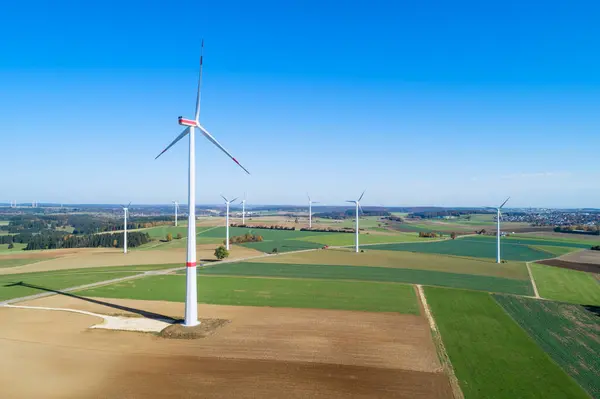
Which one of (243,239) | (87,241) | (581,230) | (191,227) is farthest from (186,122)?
(581,230)

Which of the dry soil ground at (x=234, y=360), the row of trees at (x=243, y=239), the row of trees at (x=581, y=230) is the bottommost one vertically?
the dry soil ground at (x=234, y=360)

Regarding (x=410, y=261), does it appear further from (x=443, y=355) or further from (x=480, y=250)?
(x=443, y=355)

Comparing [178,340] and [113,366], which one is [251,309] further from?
[113,366]

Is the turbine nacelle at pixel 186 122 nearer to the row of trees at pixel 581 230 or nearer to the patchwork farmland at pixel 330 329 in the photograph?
the patchwork farmland at pixel 330 329

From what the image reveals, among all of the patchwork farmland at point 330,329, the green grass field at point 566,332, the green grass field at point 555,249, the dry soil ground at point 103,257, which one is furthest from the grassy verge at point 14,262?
Answer: the green grass field at point 555,249

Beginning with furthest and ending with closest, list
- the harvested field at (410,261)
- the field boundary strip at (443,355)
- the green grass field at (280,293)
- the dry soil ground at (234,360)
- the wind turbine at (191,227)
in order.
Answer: the harvested field at (410,261)
the green grass field at (280,293)
the wind turbine at (191,227)
the field boundary strip at (443,355)
the dry soil ground at (234,360)

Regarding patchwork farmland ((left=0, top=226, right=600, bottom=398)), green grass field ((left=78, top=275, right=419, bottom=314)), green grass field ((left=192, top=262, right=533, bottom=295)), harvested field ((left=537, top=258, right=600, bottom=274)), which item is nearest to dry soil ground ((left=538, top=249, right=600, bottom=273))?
harvested field ((left=537, top=258, right=600, bottom=274))
